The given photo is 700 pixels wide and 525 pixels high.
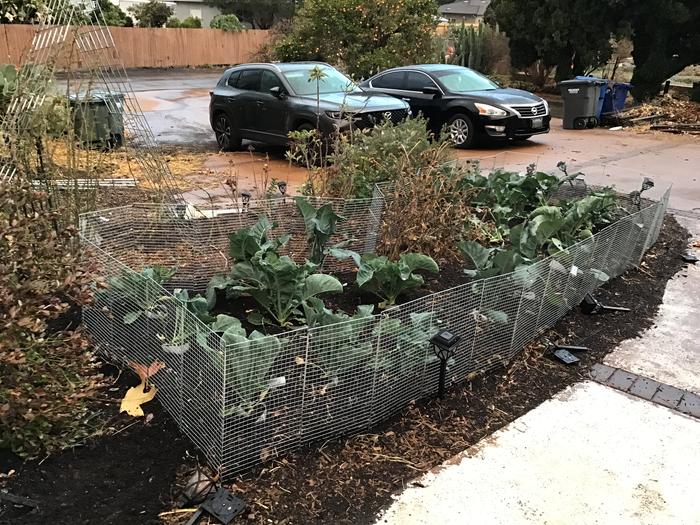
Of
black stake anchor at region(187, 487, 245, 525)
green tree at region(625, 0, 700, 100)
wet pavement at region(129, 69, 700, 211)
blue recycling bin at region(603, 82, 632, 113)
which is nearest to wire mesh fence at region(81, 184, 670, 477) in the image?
black stake anchor at region(187, 487, 245, 525)

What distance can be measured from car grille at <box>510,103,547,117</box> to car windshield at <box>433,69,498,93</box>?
104 cm

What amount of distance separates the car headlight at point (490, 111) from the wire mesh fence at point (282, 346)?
7.24 meters

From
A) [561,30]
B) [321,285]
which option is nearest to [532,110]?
[561,30]

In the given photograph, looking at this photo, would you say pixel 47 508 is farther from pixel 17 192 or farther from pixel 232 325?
pixel 17 192

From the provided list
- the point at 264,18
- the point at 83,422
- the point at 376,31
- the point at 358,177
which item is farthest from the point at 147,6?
the point at 83,422

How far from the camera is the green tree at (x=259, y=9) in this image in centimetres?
4472

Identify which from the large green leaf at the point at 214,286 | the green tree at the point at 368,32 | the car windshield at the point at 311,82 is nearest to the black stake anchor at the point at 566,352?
the large green leaf at the point at 214,286

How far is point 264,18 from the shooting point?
151ft

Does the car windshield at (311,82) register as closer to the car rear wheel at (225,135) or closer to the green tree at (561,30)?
the car rear wheel at (225,135)

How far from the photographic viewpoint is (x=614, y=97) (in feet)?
50.1

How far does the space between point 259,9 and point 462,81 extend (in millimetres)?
37416

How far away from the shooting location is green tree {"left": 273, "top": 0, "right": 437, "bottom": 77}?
16.5 m

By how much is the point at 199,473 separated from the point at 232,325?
0.80 metres

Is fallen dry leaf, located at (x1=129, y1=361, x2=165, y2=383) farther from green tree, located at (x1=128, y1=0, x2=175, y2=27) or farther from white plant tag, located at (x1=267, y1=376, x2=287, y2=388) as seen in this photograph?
green tree, located at (x1=128, y1=0, x2=175, y2=27)
